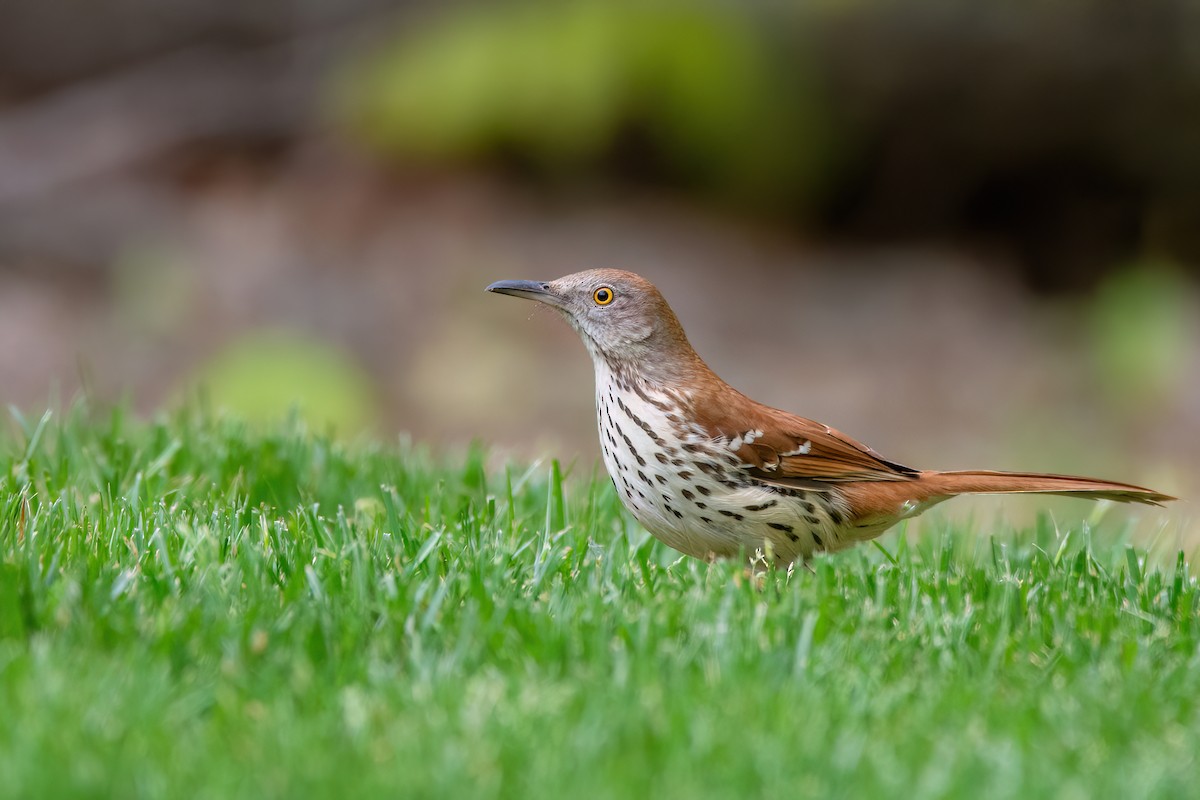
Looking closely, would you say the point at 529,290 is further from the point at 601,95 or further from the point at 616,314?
the point at 601,95

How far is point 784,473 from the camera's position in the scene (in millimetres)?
4363

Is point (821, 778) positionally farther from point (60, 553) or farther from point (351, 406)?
point (351, 406)

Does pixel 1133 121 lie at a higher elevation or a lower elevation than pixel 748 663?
higher

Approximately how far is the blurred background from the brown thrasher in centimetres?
428

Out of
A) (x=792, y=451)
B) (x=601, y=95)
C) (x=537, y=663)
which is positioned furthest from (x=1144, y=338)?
(x=537, y=663)

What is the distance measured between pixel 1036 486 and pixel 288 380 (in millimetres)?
5700

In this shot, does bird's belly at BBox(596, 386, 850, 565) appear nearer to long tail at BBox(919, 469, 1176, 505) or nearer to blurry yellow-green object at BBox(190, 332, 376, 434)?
long tail at BBox(919, 469, 1176, 505)

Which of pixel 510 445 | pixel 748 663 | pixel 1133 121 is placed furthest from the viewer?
pixel 1133 121

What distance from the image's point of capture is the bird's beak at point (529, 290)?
4691mm

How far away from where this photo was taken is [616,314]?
4.68 metres

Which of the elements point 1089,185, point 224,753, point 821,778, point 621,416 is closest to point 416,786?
point 224,753

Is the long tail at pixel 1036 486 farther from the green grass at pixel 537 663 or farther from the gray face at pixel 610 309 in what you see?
the gray face at pixel 610 309

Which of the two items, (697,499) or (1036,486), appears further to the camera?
(1036,486)

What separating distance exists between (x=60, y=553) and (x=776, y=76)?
7.20 meters
